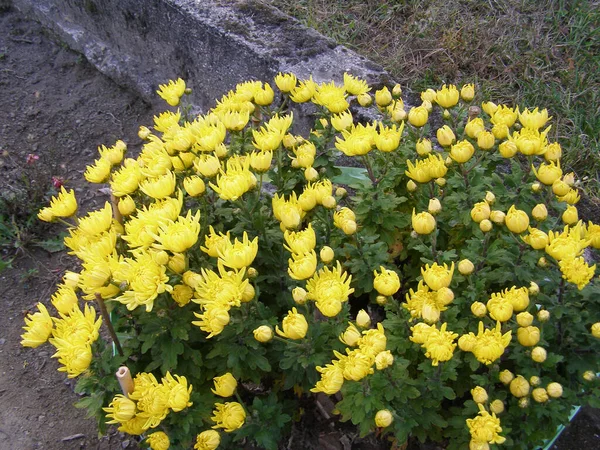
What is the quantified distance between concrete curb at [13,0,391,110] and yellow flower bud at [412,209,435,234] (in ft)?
5.06

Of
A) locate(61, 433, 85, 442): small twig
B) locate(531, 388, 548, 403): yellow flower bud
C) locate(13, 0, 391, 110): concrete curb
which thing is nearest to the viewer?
locate(531, 388, 548, 403): yellow flower bud

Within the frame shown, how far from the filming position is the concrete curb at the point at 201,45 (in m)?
3.22

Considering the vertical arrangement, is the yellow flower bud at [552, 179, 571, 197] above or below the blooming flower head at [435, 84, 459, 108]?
below

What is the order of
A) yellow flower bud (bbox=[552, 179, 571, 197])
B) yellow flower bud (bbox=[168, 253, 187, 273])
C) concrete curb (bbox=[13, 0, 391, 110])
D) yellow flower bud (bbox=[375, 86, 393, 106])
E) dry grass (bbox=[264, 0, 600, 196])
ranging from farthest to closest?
1. dry grass (bbox=[264, 0, 600, 196])
2. concrete curb (bbox=[13, 0, 391, 110])
3. yellow flower bud (bbox=[375, 86, 393, 106])
4. yellow flower bud (bbox=[552, 179, 571, 197])
5. yellow flower bud (bbox=[168, 253, 187, 273])

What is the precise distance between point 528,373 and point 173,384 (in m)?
0.98

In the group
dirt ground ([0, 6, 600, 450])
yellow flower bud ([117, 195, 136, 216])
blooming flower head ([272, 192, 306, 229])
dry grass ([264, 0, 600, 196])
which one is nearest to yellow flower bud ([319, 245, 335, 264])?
blooming flower head ([272, 192, 306, 229])

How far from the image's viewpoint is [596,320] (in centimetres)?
166

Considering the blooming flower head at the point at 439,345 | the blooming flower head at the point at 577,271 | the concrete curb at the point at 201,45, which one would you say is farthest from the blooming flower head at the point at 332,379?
the concrete curb at the point at 201,45

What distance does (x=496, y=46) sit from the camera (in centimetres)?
368

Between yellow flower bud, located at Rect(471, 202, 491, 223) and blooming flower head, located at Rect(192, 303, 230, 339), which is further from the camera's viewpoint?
yellow flower bud, located at Rect(471, 202, 491, 223)

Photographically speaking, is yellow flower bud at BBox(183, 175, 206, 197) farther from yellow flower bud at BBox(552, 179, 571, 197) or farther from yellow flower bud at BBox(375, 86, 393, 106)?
yellow flower bud at BBox(552, 179, 571, 197)

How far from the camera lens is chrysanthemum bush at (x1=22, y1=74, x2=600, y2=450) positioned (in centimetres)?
156

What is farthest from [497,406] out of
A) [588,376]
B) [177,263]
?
[177,263]

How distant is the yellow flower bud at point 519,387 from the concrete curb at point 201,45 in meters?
1.92
